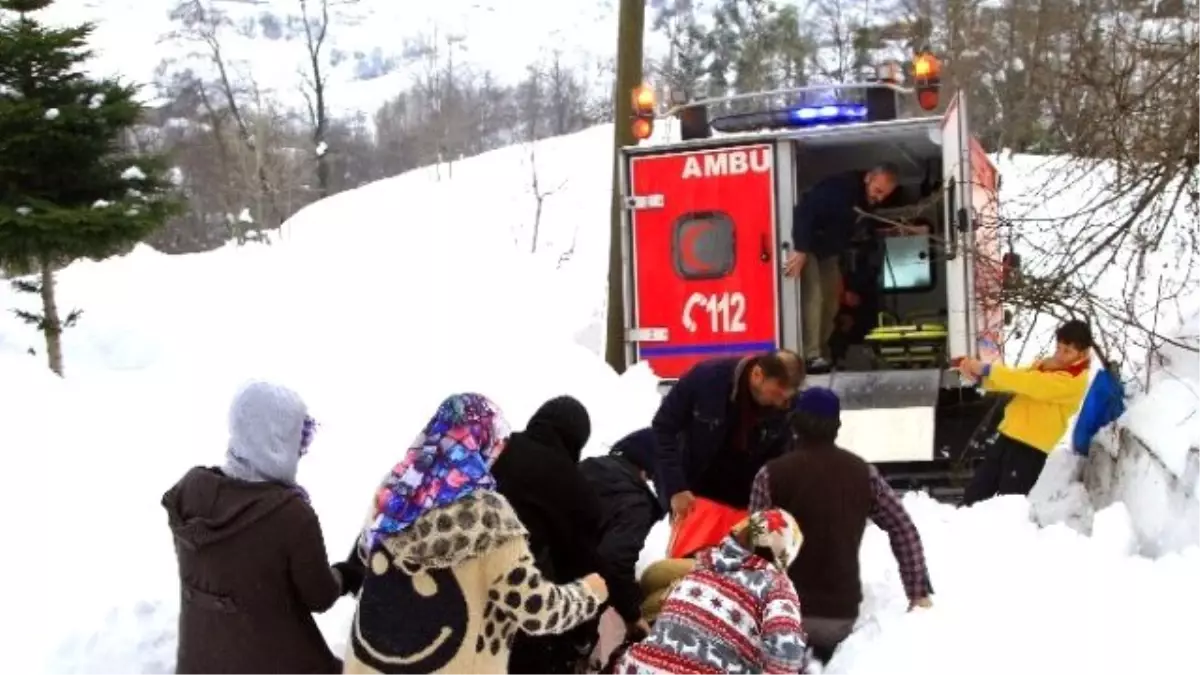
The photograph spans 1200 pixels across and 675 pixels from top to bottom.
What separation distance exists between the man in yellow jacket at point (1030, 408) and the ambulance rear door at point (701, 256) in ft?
5.58

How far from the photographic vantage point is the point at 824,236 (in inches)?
327

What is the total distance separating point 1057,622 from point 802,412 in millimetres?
1312

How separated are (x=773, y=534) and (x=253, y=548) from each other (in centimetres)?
157

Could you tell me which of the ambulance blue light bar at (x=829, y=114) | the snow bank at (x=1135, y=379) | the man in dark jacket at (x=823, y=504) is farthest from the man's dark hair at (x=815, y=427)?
the ambulance blue light bar at (x=829, y=114)

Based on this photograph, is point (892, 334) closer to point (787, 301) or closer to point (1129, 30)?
point (787, 301)

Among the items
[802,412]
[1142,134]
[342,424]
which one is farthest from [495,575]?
[342,424]

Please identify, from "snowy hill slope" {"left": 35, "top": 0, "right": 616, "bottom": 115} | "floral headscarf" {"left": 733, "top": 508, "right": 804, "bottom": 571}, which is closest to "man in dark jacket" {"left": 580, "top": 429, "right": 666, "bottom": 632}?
"floral headscarf" {"left": 733, "top": 508, "right": 804, "bottom": 571}

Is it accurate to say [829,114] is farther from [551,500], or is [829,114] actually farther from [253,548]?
[253,548]

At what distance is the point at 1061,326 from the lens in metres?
6.62

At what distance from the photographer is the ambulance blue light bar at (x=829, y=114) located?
888 centimetres

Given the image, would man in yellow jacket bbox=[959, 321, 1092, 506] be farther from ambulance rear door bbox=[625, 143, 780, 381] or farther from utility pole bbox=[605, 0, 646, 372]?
utility pole bbox=[605, 0, 646, 372]

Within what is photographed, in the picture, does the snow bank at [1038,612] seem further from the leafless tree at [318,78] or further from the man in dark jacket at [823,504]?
the leafless tree at [318,78]

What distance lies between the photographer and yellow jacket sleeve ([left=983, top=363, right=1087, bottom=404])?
6730mm

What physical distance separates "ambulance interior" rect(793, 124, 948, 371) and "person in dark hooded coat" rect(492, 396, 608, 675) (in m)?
4.52
